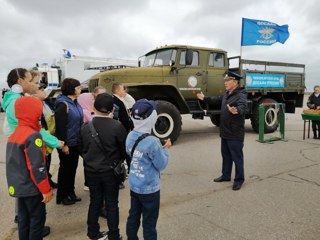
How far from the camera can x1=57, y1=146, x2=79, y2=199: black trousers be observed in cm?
368

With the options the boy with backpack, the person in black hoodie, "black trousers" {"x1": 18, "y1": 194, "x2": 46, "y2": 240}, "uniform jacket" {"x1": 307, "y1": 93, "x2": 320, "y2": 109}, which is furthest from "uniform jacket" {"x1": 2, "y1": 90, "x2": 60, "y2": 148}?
"uniform jacket" {"x1": 307, "y1": 93, "x2": 320, "y2": 109}

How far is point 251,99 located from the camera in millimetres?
8984

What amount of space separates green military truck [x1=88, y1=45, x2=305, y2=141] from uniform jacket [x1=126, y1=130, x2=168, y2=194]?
455 centimetres

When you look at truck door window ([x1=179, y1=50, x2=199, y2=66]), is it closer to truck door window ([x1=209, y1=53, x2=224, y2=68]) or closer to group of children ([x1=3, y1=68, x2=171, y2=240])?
truck door window ([x1=209, y1=53, x2=224, y2=68])

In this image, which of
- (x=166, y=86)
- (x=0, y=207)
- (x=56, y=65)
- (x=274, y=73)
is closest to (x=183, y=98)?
(x=166, y=86)

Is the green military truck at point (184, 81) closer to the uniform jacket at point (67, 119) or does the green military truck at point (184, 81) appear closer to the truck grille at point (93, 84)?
the truck grille at point (93, 84)

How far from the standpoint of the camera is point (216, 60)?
8258 mm

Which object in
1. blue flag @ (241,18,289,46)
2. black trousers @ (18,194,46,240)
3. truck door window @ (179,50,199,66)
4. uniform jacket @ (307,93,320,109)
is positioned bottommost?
black trousers @ (18,194,46,240)

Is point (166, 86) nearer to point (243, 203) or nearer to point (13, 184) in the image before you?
point (243, 203)

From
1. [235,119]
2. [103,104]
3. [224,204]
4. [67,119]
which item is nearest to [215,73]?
[235,119]

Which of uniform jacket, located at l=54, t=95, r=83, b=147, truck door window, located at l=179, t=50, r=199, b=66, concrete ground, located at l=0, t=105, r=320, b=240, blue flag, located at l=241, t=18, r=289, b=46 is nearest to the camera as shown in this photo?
concrete ground, located at l=0, t=105, r=320, b=240

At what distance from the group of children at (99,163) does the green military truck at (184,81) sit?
14.2 ft

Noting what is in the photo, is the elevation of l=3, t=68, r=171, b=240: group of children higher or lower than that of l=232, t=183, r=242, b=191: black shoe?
higher

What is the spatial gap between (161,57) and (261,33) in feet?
13.3
